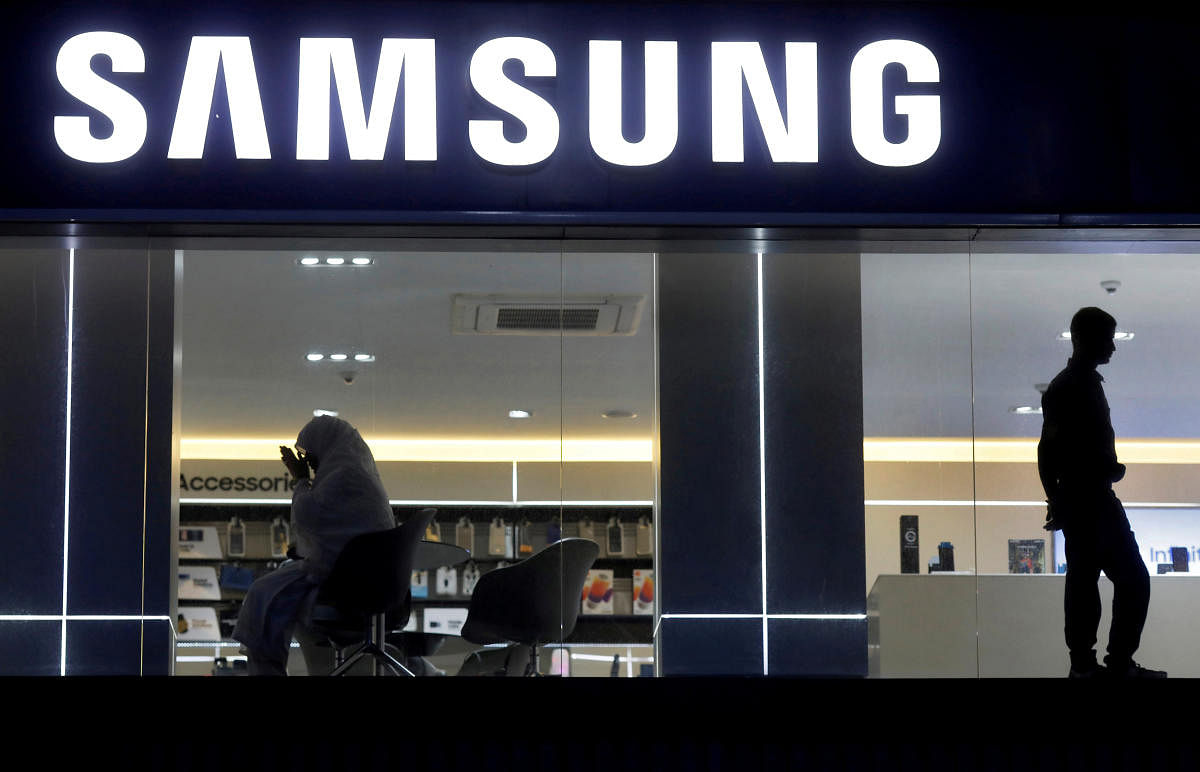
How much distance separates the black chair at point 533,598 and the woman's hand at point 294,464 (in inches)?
27.9

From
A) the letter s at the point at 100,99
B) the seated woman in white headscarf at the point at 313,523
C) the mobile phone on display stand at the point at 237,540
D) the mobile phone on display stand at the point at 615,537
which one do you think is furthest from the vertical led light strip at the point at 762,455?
the letter s at the point at 100,99

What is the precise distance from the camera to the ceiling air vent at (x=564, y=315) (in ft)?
16.0

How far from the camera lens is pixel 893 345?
4.93 metres

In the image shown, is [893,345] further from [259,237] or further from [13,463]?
[13,463]

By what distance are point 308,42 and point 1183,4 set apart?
2.96 metres

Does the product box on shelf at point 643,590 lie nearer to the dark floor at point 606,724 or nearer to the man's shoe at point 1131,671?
the dark floor at point 606,724

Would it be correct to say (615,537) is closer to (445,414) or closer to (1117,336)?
(445,414)

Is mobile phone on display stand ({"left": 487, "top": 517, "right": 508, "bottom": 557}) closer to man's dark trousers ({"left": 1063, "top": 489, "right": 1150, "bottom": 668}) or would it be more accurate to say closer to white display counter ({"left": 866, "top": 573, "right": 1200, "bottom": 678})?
white display counter ({"left": 866, "top": 573, "right": 1200, "bottom": 678})

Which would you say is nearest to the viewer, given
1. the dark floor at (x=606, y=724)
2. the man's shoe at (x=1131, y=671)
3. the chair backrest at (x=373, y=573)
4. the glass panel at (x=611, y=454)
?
the dark floor at (x=606, y=724)

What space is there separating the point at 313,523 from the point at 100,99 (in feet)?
5.14

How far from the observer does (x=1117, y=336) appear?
4867 mm

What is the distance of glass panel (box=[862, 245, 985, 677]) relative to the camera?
4.74 m

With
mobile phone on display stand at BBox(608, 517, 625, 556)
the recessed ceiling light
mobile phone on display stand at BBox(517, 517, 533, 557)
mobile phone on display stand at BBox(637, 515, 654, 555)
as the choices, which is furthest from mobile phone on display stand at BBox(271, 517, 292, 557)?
the recessed ceiling light

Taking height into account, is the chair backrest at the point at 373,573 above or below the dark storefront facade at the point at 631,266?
below
